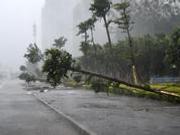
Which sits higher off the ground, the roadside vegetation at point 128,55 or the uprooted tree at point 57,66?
the roadside vegetation at point 128,55

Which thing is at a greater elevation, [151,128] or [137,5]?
[137,5]

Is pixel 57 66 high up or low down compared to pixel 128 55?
down

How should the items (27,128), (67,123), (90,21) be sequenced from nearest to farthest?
(27,128) → (67,123) → (90,21)

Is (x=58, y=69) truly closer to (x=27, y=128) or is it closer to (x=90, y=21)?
(x=27, y=128)

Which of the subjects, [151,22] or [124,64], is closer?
[124,64]

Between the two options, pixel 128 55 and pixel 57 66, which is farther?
pixel 128 55

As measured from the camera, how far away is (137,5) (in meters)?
126

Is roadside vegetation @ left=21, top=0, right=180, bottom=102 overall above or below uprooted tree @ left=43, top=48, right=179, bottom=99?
above

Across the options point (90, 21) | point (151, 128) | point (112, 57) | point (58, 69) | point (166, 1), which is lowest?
point (151, 128)

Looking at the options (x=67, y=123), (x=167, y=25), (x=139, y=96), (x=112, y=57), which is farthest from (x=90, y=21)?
(x=67, y=123)

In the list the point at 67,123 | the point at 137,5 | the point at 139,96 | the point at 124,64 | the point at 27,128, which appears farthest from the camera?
the point at 137,5

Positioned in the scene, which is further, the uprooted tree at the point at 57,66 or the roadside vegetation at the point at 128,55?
the roadside vegetation at the point at 128,55

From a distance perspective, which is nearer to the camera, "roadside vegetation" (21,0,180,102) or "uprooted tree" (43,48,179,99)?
"uprooted tree" (43,48,179,99)

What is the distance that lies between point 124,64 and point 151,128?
205 ft
